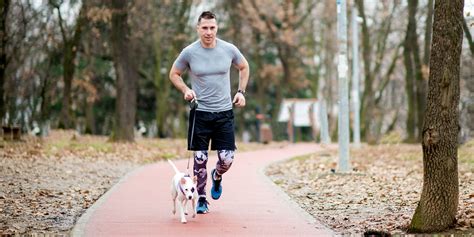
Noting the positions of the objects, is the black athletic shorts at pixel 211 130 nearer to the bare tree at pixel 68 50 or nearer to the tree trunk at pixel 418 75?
the tree trunk at pixel 418 75

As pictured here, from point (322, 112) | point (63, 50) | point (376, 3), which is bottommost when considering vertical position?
point (322, 112)

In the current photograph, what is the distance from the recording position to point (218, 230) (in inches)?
354

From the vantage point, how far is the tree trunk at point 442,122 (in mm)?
8688

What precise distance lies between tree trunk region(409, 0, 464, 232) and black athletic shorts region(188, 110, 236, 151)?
2487mm

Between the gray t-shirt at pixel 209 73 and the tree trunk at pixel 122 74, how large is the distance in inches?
718

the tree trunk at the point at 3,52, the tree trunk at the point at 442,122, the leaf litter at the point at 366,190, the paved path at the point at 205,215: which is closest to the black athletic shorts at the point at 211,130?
the paved path at the point at 205,215

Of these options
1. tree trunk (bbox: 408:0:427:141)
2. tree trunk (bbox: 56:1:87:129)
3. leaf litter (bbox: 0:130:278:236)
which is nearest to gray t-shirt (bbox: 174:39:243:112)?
leaf litter (bbox: 0:130:278:236)

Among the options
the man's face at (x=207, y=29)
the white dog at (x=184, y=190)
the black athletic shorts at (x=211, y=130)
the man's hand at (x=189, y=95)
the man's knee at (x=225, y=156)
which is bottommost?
the white dog at (x=184, y=190)

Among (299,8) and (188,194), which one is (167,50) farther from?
(188,194)

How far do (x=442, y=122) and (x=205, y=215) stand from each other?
3.14m

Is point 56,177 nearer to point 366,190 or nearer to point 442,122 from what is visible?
point 366,190

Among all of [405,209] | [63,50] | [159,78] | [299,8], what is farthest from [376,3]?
[405,209]

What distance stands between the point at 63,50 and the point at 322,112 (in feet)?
62.2

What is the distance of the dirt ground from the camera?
10.0 meters
